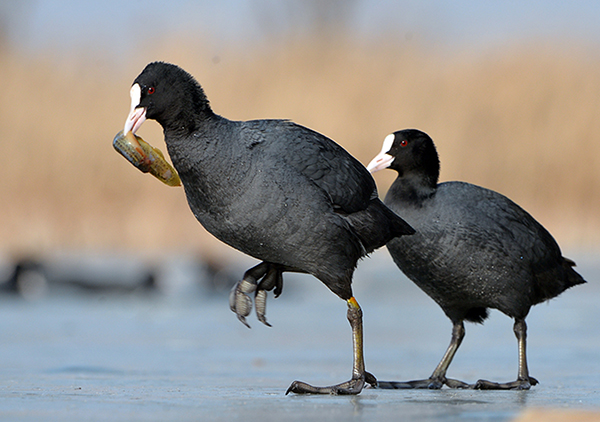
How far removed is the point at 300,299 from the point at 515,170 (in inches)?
182

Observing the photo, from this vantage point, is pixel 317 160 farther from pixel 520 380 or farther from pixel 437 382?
pixel 520 380

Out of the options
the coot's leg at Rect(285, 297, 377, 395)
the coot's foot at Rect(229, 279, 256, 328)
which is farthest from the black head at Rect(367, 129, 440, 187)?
the coot's leg at Rect(285, 297, 377, 395)

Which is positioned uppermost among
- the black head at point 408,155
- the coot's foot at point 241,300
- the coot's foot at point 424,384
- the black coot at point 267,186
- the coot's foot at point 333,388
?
the black head at point 408,155

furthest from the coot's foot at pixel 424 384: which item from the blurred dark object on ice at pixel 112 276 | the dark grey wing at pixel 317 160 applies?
the blurred dark object on ice at pixel 112 276

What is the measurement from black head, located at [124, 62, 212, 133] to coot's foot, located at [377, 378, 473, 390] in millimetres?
1542

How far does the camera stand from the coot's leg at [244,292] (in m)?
4.42

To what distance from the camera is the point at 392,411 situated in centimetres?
312

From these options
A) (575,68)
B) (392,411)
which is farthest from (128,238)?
(392,411)

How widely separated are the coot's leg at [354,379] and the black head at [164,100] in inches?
44.3

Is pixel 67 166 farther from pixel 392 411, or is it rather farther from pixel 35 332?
pixel 392 411

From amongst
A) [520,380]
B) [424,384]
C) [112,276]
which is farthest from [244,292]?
[112,276]

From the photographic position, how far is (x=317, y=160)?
404cm

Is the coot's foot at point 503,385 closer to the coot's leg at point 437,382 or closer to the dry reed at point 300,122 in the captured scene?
the coot's leg at point 437,382

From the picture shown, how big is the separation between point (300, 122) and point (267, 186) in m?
8.60
